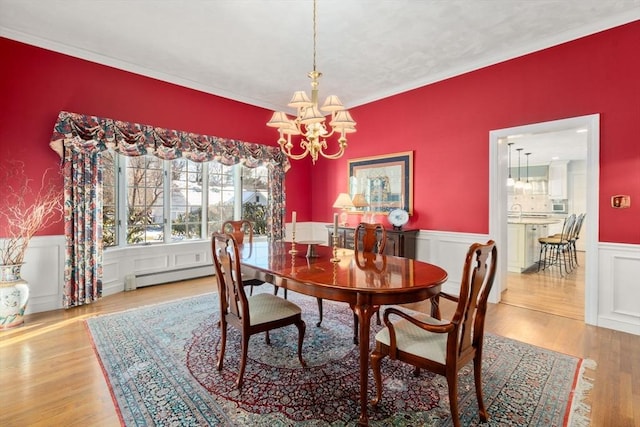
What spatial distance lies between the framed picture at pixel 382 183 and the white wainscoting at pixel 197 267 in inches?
25.8

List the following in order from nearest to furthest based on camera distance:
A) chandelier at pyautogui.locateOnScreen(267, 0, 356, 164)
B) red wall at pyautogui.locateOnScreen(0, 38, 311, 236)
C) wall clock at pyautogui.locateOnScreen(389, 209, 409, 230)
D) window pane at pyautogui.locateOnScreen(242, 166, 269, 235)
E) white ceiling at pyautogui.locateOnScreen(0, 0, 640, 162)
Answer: chandelier at pyautogui.locateOnScreen(267, 0, 356, 164) → white ceiling at pyautogui.locateOnScreen(0, 0, 640, 162) → red wall at pyautogui.locateOnScreen(0, 38, 311, 236) → wall clock at pyautogui.locateOnScreen(389, 209, 409, 230) → window pane at pyautogui.locateOnScreen(242, 166, 269, 235)

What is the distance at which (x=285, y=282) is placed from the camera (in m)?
2.08

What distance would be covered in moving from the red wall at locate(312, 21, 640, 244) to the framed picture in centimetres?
13

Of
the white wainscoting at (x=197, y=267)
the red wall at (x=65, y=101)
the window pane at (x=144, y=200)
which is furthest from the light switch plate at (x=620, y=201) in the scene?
the window pane at (x=144, y=200)

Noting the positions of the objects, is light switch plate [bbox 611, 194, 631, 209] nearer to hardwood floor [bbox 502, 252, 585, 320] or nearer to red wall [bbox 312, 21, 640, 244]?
red wall [bbox 312, 21, 640, 244]

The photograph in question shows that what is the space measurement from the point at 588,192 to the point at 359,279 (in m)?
2.87

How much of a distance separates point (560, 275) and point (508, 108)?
10.9 feet

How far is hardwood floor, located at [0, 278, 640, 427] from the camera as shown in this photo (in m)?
1.80

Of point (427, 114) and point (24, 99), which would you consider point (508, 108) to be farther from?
point (24, 99)

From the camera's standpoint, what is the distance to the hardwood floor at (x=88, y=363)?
1800 millimetres

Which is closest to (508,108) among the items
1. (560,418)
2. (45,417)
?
(560,418)

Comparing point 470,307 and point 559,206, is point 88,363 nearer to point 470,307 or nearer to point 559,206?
point 470,307

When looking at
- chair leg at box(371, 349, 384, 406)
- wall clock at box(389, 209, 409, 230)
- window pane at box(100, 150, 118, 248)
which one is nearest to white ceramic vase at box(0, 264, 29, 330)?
window pane at box(100, 150, 118, 248)

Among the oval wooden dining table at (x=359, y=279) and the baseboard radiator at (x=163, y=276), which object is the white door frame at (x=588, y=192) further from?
the baseboard radiator at (x=163, y=276)
